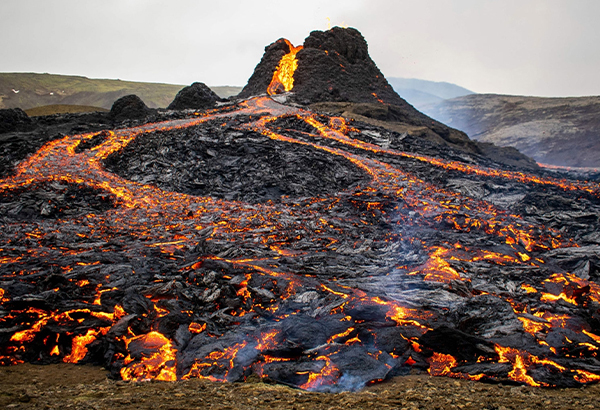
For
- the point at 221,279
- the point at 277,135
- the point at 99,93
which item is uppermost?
the point at 99,93

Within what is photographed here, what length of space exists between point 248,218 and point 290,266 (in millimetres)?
4904

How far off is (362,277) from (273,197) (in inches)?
366

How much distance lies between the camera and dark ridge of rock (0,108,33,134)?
23422 millimetres

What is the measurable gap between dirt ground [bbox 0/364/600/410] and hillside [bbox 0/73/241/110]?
116 metres

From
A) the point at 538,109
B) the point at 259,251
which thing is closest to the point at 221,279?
the point at 259,251

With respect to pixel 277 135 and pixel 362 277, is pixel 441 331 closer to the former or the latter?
pixel 362 277

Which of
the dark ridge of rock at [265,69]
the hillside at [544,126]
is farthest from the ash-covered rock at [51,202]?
the hillside at [544,126]

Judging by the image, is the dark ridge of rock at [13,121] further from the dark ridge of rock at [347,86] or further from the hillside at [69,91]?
the hillside at [69,91]

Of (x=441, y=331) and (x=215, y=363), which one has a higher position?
(x=441, y=331)

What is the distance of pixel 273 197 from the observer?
16312 millimetres

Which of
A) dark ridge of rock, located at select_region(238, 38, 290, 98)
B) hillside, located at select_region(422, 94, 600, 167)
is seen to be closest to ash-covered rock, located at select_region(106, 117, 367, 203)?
dark ridge of rock, located at select_region(238, 38, 290, 98)

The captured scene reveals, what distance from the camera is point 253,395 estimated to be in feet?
12.1

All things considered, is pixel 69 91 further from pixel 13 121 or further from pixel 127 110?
pixel 13 121

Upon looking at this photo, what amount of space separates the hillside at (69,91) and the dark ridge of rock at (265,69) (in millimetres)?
74708
